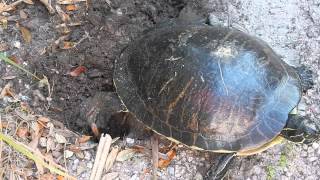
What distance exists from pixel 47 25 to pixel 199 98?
47.7 inches

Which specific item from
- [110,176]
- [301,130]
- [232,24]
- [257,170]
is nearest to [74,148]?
[110,176]

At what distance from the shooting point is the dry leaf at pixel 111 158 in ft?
9.80

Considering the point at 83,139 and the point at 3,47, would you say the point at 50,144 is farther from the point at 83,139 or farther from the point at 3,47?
the point at 3,47

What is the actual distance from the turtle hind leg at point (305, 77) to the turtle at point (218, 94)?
0.74ft

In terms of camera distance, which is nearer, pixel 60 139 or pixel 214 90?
pixel 214 90

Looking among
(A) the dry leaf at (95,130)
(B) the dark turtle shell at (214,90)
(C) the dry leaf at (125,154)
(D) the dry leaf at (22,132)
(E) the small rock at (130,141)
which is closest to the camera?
(B) the dark turtle shell at (214,90)

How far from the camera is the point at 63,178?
2859 millimetres

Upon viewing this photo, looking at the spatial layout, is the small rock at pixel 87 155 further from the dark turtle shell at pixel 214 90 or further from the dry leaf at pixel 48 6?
the dry leaf at pixel 48 6

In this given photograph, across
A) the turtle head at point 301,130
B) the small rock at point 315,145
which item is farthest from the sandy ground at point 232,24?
the turtle head at point 301,130

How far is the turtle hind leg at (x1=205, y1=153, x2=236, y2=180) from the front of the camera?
9.75ft

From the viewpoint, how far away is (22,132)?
2.93 metres

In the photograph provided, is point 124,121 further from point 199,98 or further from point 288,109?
point 288,109

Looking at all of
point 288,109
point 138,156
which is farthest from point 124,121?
point 288,109

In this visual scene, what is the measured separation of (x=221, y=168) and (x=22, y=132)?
119 centimetres
